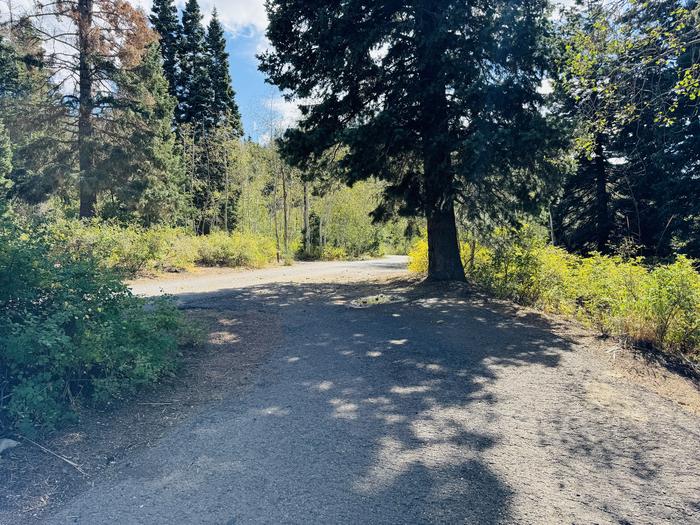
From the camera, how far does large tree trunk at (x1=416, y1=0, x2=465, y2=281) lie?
8586 millimetres

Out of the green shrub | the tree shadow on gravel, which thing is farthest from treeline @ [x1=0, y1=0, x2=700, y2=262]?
the tree shadow on gravel

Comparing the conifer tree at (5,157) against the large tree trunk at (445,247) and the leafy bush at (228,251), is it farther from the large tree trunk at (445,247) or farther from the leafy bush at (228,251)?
the large tree trunk at (445,247)

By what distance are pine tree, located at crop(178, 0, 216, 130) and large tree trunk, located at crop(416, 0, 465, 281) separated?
81.4 feet

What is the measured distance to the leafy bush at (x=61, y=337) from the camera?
3057mm

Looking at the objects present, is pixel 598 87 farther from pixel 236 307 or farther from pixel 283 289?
pixel 283 289

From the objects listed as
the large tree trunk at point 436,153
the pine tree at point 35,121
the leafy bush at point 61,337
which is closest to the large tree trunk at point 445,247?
the large tree trunk at point 436,153

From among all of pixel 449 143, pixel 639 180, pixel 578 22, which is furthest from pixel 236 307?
pixel 639 180

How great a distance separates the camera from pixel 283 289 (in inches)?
424

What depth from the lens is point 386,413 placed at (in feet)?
12.1

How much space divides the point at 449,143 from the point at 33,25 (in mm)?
15914

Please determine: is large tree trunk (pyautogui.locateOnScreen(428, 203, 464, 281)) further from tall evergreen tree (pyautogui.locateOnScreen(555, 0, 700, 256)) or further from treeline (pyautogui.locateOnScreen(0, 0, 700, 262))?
tall evergreen tree (pyautogui.locateOnScreen(555, 0, 700, 256))

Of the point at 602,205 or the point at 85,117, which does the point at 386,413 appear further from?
the point at 602,205

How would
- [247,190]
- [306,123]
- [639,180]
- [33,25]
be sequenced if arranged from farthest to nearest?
[247,190]
[639,180]
[33,25]
[306,123]

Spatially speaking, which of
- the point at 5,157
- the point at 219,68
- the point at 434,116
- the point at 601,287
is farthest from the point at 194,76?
the point at 601,287
